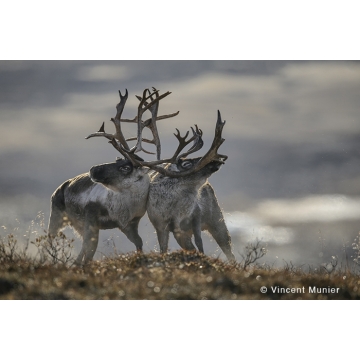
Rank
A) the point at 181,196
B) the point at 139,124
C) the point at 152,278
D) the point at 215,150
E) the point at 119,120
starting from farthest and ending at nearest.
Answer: the point at 139,124
the point at 119,120
the point at 181,196
the point at 215,150
the point at 152,278

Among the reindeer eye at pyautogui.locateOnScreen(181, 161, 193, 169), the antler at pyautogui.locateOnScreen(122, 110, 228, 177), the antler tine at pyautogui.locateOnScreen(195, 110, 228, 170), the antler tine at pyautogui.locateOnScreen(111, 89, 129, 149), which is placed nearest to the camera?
the antler tine at pyautogui.locateOnScreen(195, 110, 228, 170)

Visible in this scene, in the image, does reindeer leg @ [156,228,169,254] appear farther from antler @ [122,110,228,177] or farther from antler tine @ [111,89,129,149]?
antler tine @ [111,89,129,149]

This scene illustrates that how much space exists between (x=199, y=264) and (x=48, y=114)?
4.23 m

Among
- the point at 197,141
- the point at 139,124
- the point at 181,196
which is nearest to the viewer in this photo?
the point at 181,196

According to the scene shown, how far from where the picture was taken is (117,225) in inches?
527

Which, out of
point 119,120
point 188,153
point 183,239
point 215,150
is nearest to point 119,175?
point 119,120

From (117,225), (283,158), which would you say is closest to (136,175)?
(117,225)

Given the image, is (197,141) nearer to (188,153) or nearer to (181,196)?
(188,153)

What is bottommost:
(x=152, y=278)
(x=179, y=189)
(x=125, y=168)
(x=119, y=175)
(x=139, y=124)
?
(x=152, y=278)

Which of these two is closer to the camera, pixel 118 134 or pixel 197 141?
pixel 118 134

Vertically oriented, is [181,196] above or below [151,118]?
below

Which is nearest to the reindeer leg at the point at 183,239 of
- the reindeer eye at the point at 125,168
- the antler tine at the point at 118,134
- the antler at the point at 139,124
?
the reindeer eye at the point at 125,168

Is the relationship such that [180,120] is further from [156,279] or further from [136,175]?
[156,279]

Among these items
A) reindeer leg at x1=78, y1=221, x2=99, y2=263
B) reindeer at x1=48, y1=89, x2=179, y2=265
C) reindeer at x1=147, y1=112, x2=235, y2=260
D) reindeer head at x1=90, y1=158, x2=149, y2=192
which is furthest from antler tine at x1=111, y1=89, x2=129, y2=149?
reindeer leg at x1=78, y1=221, x2=99, y2=263
